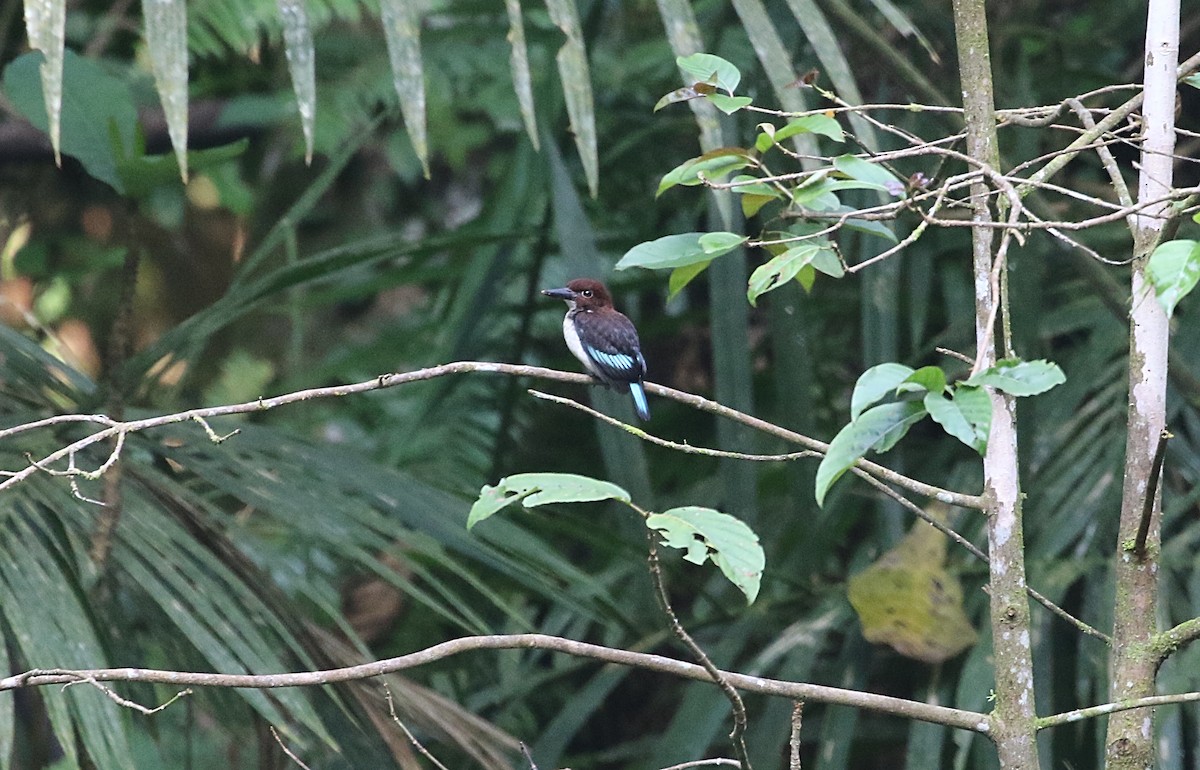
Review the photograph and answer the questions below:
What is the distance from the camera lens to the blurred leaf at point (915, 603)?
292cm

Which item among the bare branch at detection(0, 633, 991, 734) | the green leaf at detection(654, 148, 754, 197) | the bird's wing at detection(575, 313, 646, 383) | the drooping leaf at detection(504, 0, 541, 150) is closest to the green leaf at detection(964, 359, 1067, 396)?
the bare branch at detection(0, 633, 991, 734)

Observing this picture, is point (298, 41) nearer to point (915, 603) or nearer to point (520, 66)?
point (520, 66)

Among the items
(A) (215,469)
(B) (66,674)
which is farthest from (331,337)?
(B) (66,674)

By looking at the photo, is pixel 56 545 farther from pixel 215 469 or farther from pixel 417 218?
pixel 417 218

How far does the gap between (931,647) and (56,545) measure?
71.0 inches

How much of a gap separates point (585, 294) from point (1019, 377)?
7.69 ft

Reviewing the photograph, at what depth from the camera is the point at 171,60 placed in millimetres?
1979

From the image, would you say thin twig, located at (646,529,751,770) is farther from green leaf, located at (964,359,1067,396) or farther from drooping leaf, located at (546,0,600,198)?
drooping leaf, located at (546,0,600,198)

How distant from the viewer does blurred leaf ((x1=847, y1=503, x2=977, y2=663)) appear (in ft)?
9.58

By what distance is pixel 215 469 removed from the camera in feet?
8.02

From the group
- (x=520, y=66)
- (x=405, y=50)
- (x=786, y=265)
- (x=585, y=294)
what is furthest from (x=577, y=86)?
(x=585, y=294)

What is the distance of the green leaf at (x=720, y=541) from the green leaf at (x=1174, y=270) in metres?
0.40

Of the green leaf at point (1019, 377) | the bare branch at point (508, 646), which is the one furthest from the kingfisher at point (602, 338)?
the green leaf at point (1019, 377)

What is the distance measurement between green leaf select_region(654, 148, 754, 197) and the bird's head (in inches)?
63.2
